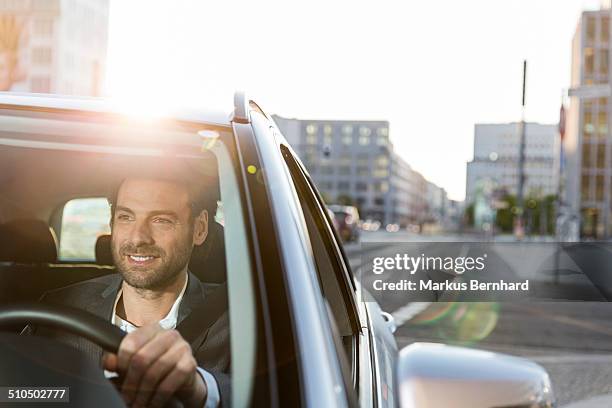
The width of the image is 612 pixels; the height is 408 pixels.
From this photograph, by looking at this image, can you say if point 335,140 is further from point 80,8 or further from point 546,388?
point 546,388

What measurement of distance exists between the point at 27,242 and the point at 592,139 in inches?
3437

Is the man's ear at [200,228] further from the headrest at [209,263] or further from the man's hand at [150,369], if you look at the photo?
the man's hand at [150,369]

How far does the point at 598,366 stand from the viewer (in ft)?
28.1

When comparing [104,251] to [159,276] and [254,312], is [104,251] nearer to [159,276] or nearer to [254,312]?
[159,276]

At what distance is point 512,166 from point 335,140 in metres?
36.0

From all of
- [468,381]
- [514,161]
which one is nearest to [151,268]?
[468,381]

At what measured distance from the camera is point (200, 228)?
7.06 ft

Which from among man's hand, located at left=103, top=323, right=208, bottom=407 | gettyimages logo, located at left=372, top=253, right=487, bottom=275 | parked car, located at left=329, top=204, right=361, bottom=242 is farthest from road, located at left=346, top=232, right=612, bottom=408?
parked car, located at left=329, top=204, right=361, bottom=242

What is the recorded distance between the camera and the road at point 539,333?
7566 millimetres

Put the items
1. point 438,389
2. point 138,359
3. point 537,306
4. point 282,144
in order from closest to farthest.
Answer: point 138,359, point 438,389, point 282,144, point 537,306

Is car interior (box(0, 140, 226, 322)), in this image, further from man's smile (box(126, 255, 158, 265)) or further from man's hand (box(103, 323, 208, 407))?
man's hand (box(103, 323, 208, 407))

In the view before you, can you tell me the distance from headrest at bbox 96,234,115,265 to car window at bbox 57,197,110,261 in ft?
0.83

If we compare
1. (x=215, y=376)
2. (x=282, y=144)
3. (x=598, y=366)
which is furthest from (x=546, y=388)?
(x=598, y=366)

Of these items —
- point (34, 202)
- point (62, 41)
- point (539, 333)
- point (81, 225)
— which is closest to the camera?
point (34, 202)
